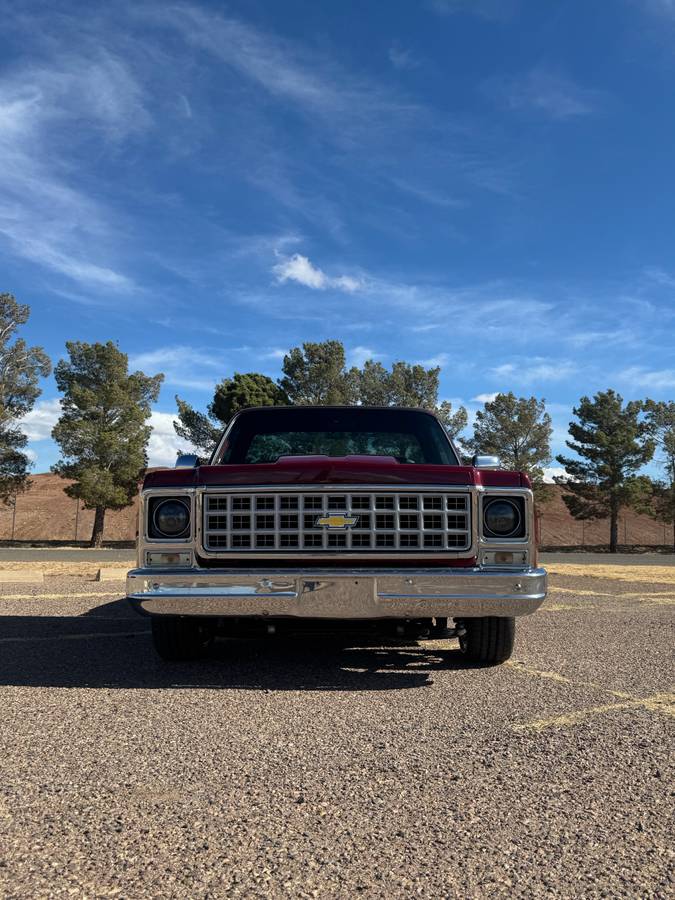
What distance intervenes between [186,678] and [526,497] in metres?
Answer: 2.36

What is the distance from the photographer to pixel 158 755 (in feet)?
9.37

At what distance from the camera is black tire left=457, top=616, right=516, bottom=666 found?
4504 millimetres

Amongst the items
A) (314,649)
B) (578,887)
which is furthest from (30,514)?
(578,887)

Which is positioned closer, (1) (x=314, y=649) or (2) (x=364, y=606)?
(2) (x=364, y=606)

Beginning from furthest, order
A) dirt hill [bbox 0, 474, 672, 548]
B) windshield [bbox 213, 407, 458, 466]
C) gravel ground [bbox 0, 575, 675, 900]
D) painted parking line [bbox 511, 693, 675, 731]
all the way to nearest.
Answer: dirt hill [bbox 0, 474, 672, 548] → windshield [bbox 213, 407, 458, 466] → painted parking line [bbox 511, 693, 675, 731] → gravel ground [bbox 0, 575, 675, 900]

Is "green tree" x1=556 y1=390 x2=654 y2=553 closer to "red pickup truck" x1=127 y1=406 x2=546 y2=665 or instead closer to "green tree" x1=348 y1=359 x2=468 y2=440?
"green tree" x1=348 y1=359 x2=468 y2=440

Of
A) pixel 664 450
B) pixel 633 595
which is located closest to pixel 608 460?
pixel 664 450

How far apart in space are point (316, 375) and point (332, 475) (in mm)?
36006

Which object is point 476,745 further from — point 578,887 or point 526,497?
point 526,497

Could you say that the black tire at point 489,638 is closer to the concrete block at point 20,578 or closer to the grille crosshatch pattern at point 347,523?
the grille crosshatch pattern at point 347,523

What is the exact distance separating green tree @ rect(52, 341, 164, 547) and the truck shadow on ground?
2707 cm

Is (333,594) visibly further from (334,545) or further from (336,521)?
(336,521)

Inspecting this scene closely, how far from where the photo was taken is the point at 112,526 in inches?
2095

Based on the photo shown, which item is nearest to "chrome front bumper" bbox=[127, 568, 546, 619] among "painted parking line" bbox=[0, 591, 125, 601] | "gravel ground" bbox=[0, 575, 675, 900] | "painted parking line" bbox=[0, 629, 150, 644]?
"gravel ground" bbox=[0, 575, 675, 900]
